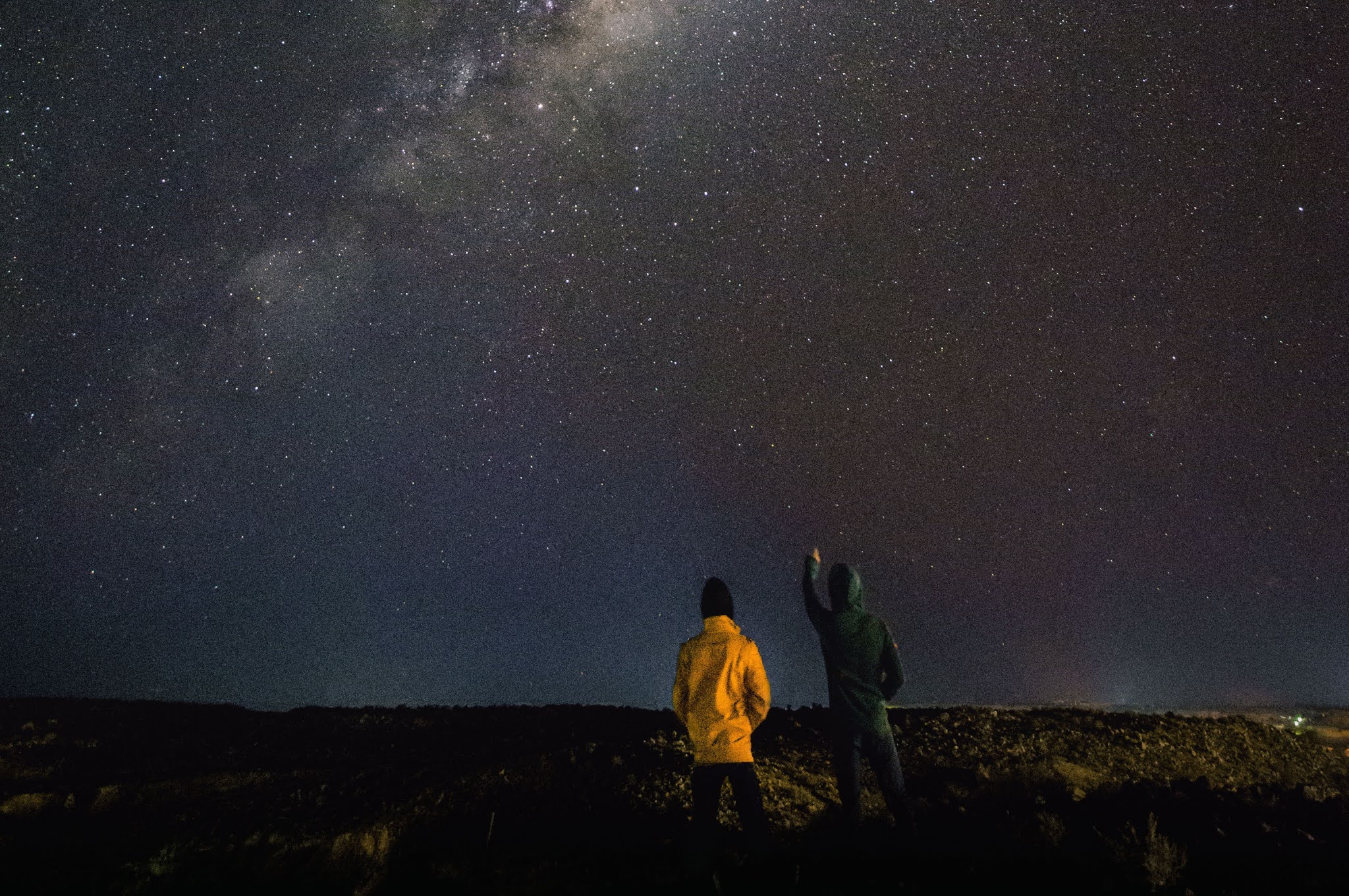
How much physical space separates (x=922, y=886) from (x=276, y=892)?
500 cm

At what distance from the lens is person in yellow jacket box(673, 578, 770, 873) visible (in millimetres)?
4234

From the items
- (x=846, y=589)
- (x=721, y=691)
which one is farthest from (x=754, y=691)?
(x=846, y=589)

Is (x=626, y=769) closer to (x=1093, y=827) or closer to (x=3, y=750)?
(x=1093, y=827)

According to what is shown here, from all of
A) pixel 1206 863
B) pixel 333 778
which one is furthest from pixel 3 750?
pixel 1206 863

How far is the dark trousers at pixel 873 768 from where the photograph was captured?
188 inches

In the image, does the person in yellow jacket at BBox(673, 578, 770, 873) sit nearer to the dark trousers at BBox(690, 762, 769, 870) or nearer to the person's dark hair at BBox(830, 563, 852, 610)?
the dark trousers at BBox(690, 762, 769, 870)

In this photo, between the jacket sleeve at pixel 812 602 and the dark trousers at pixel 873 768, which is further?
the jacket sleeve at pixel 812 602

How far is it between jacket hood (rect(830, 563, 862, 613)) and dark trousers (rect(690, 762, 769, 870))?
140 cm

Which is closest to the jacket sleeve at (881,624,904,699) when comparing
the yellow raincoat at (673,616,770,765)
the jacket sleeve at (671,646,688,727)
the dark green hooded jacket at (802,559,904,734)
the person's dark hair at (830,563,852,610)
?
the dark green hooded jacket at (802,559,904,734)

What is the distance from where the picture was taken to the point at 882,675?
492 cm

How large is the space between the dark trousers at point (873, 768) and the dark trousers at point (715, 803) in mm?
805

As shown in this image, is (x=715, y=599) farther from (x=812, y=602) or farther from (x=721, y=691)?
(x=812, y=602)

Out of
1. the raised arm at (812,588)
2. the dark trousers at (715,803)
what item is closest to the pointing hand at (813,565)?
the raised arm at (812,588)

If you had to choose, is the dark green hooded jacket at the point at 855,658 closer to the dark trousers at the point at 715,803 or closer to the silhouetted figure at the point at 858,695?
the silhouetted figure at the point at 858,695
